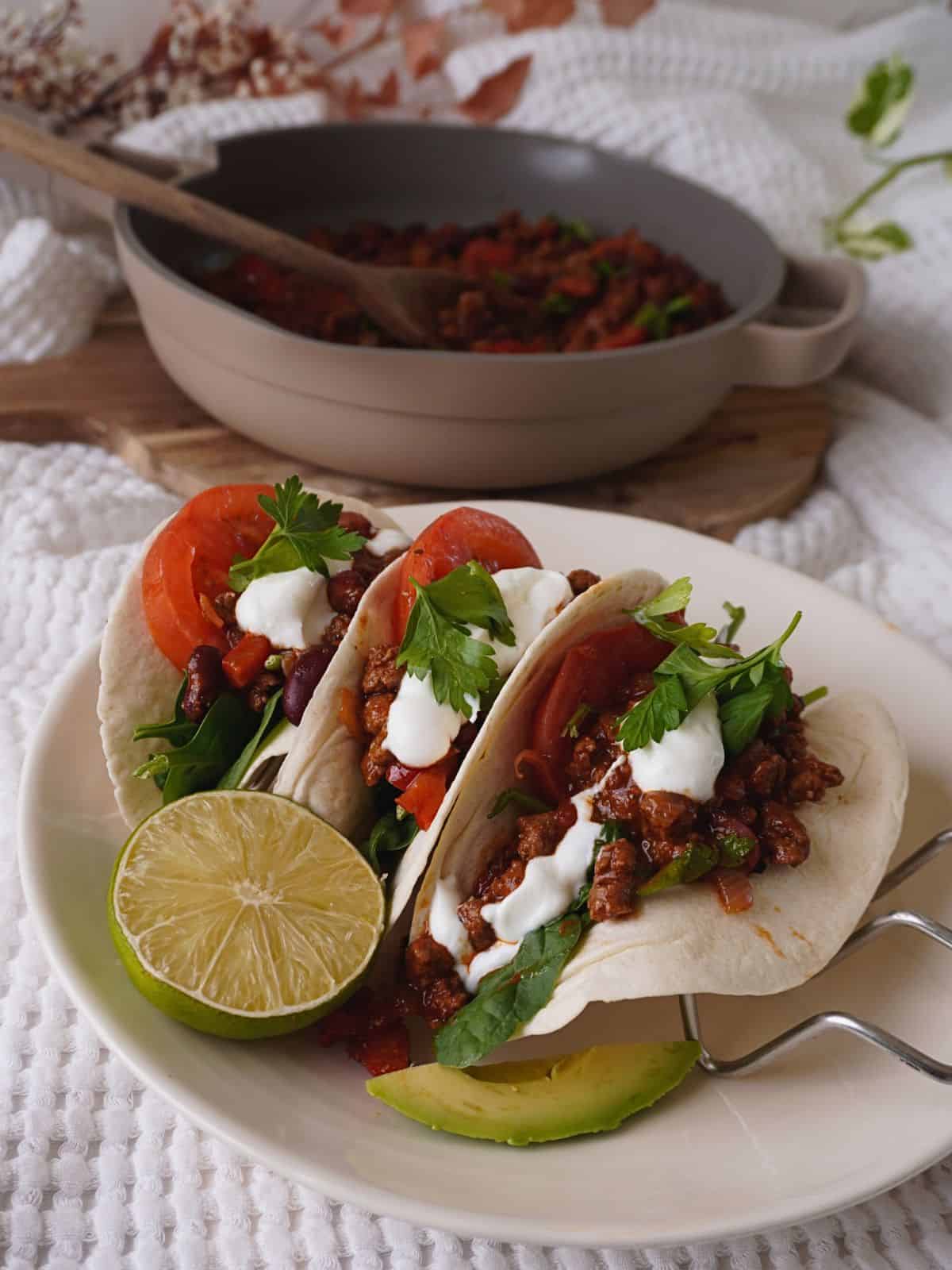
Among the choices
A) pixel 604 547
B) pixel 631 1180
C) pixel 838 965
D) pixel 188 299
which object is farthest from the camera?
pixel 188 299

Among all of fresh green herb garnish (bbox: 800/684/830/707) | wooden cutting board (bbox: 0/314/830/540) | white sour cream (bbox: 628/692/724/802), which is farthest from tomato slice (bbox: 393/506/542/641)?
wooden cutting board (bbox: 0/314/830/540)

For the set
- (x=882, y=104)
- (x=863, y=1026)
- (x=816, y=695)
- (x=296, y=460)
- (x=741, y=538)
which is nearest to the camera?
(x=863, y=1026)

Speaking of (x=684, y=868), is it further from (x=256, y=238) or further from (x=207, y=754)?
(x=256, y=238)

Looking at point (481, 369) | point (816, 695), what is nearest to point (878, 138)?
point (481, 369)

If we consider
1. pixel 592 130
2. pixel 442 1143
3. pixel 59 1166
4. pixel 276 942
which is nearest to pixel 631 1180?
pixel 442 1143

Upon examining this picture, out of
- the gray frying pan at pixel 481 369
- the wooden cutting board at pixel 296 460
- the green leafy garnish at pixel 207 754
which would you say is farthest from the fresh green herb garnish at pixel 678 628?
the wooden cutting board at pixel 296 460

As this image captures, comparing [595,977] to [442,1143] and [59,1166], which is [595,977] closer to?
[442,1143]
